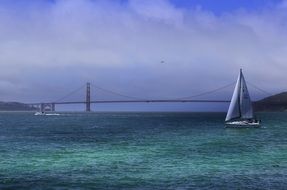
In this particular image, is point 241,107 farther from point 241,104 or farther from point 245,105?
point 245,105

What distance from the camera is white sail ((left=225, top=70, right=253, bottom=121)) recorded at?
110 metres

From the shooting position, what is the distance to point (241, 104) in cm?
10900

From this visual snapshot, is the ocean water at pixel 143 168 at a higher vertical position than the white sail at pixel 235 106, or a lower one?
lower

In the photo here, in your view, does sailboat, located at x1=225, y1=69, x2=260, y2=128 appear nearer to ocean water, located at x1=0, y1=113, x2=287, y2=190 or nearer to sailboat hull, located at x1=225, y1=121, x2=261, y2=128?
sailboat hull, located at x1=225, y1=121, x2=261, y2=128

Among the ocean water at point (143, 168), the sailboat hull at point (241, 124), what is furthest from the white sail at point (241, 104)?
the ocean water at point (143, 168)

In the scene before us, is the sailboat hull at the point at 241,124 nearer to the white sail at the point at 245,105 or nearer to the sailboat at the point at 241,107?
the sailboat at the point at 241,107

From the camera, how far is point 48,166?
44.0 m

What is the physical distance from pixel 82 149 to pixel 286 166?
24339 millimetres

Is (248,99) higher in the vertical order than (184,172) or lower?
higher

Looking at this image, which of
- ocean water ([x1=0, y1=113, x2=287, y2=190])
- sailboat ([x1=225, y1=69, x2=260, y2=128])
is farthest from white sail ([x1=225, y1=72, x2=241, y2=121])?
ocean water ([x1=0, y1=113, x2=287, y2=190])

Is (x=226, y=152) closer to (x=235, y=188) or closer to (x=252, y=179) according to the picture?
(x=252, y=179)

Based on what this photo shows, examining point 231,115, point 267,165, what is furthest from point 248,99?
point 267,165

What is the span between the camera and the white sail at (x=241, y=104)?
110 m

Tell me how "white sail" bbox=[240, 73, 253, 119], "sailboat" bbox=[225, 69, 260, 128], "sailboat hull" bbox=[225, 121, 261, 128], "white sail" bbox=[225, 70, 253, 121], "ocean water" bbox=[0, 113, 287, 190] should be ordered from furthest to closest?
"white sail" bbox=[225, 70, 253, 121]
"white sail" bbox=[240, 73, 253, 119]
"sailboat" bbox=[225, 69, 260, 128]
"sailboat hull" bbox=[225, 121, 261, 128]
"ocean water" bbox=[0, 113, 287, 190]
